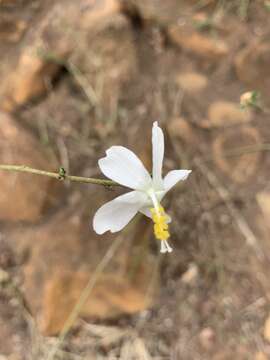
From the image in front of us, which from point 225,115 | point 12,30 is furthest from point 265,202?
point 12,30

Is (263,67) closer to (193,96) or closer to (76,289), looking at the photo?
(193,96)

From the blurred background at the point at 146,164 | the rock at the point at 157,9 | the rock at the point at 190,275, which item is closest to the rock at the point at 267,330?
the blurred background at the point at 146,164

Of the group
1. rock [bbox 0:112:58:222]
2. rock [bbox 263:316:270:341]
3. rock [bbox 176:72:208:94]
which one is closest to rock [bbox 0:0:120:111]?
rock [bbox 0:112:58:222]

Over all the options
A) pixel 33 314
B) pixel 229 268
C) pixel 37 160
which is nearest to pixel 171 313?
pixel 229 268

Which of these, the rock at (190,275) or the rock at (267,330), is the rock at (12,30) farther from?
the rock at (267,330)

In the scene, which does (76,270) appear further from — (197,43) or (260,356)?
(197,43)

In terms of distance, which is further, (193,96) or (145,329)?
(193,96)
